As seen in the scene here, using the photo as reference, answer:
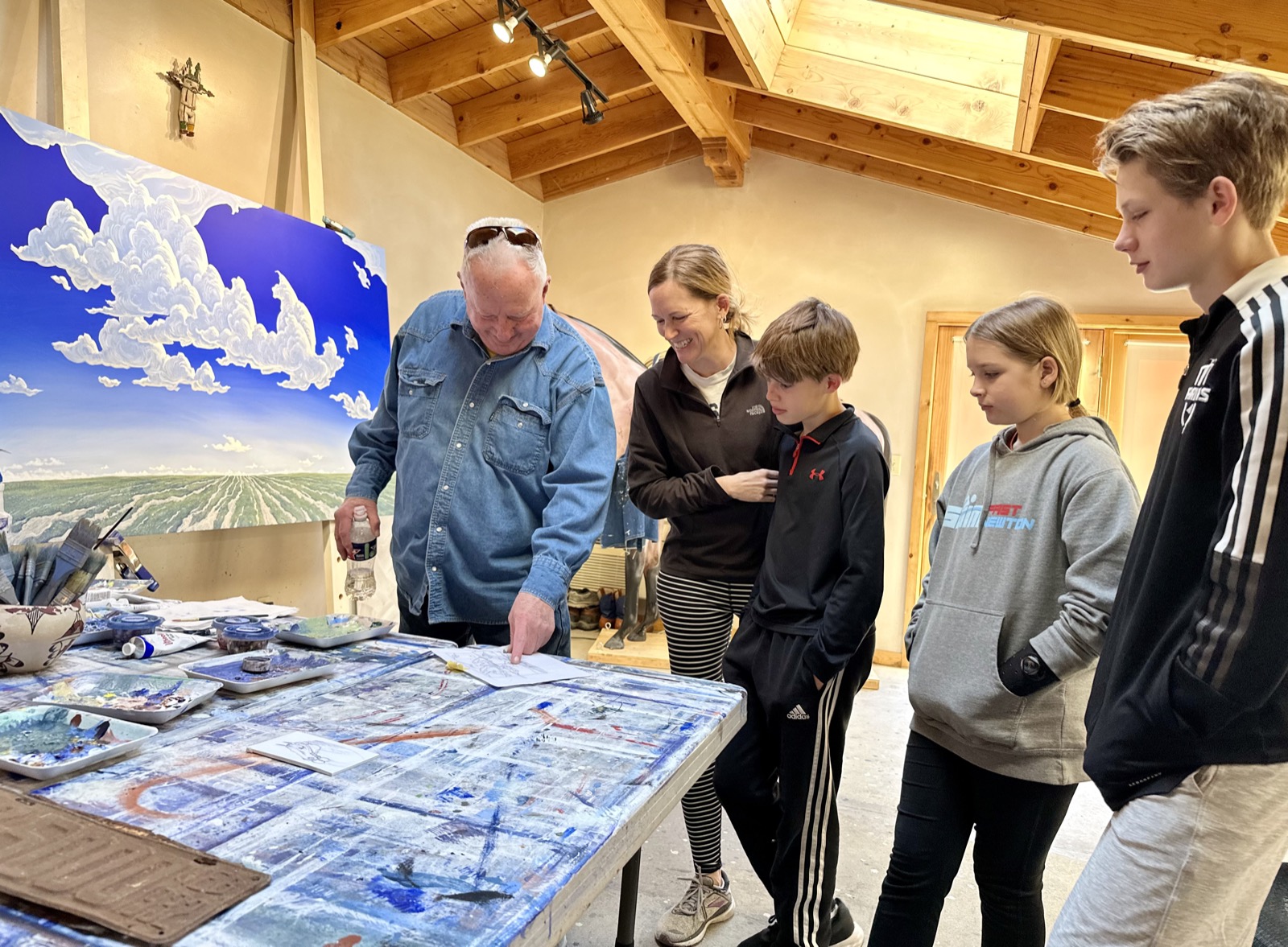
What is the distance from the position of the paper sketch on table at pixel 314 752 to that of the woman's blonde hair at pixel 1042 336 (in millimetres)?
1229

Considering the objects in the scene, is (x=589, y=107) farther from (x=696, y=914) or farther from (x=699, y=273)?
(x=696, y=914)

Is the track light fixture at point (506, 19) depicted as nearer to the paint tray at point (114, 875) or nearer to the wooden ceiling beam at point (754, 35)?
the wooden ceiling beam at point (754, 35)

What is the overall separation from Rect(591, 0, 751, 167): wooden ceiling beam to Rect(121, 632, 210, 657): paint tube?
2721 millimetres

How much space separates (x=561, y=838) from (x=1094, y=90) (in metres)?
3.41

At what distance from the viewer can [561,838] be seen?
780 mm

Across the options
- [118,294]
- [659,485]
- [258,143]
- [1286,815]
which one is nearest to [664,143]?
[258,143]

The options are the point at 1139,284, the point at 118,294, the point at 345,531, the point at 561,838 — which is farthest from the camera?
the point at 1139,284

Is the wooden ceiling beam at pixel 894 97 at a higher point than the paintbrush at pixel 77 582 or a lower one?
higher

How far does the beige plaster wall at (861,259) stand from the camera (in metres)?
4.89

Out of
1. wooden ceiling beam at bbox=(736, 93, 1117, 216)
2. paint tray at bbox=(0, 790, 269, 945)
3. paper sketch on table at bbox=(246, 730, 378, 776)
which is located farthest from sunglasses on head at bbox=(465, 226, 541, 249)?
wooden ceiling beam at bbox=(736, 93, 1117, 216)

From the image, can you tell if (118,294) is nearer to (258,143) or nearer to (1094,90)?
(258,143)

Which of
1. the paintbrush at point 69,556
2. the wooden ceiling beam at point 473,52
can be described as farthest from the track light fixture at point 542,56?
the paintbrush at point 69,556

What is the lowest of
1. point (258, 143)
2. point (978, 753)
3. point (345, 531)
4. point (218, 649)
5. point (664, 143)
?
point (978, 753)

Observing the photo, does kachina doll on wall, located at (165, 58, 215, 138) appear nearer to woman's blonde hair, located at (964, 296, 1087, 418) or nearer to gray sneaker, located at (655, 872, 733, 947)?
woman's blonde hair, located at (964, 296, 1087, 418)
